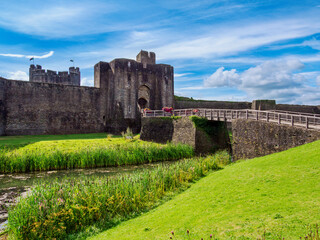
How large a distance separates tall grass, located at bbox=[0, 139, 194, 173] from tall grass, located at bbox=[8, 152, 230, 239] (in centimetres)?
796

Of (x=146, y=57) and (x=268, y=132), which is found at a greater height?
(x=146, y=57)

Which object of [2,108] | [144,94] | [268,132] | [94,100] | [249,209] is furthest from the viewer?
[144,94]

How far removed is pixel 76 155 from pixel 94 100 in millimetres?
16541

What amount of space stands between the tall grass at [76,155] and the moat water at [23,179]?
2.67 feet

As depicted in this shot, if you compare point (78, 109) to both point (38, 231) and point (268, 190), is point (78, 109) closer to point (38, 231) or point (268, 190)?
point (38, 231)

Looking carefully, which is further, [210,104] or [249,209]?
[210,104]

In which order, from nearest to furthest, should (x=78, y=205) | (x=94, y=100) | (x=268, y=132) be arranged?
(x=78, y=205)
(x=268, y=132)
(x=94, y=100)

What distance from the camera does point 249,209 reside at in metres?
6.33

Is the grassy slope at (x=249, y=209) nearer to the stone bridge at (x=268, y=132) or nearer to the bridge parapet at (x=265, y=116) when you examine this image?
the stone bridge at (x=268, y=132)

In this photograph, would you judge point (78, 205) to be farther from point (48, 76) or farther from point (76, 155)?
point (48, 76)

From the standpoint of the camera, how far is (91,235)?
287 inches

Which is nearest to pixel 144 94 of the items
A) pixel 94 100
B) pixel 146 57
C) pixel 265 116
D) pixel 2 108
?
pixel 146 57

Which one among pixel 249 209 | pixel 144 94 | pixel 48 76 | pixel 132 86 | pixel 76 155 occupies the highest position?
pixel 48 76

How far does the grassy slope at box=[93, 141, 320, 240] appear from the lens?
208 inches
